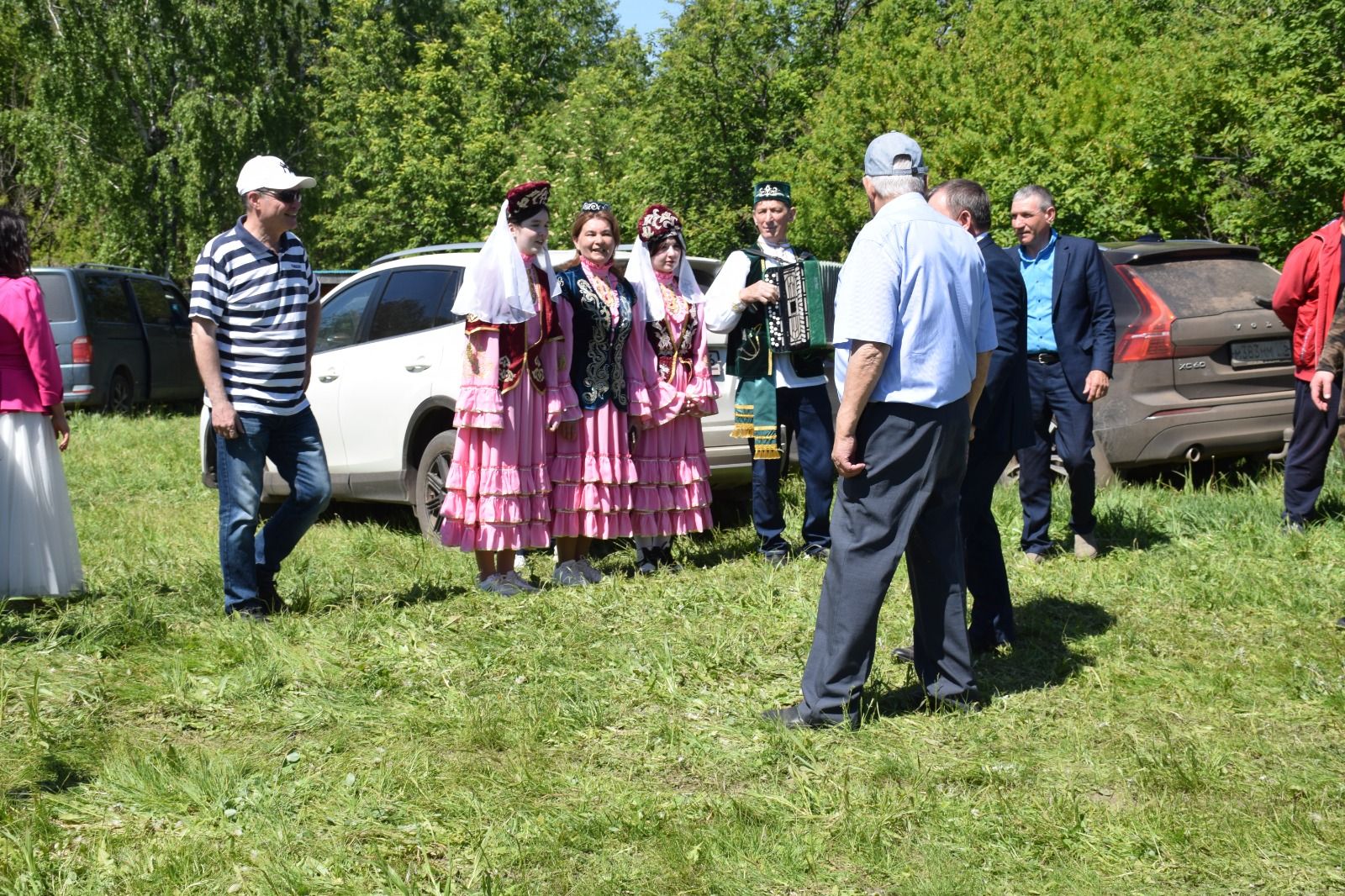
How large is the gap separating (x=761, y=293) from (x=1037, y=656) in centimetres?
254

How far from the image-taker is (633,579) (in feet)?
23.7

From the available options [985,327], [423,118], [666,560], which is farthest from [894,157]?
[423,118]

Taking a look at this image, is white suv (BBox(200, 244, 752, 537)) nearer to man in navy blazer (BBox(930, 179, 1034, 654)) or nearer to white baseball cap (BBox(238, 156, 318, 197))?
white baseball cap (BBox(238, 156, 318, 197))

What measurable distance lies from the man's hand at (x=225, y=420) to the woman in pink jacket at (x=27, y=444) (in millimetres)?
1136

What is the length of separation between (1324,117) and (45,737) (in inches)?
410

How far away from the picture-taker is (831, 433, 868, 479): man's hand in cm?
457

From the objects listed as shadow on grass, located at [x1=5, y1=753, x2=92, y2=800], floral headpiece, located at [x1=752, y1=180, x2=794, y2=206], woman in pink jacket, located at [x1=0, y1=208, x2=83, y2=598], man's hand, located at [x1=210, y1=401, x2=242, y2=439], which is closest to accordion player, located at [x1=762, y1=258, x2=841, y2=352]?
floral headpiece, located at [x1=752, y1=180, x2=794, y2=206]

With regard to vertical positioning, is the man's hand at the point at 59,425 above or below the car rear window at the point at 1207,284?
below

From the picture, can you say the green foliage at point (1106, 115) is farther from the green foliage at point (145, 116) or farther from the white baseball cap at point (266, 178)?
the green foliage at point (145, 116)

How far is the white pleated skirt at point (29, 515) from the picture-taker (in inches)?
260

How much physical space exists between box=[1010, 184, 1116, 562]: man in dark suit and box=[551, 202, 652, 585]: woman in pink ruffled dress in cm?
211

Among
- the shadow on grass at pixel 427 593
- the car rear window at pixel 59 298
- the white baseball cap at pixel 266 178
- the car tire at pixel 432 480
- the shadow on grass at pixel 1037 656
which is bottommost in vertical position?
the shadow on grass at pixel 1037 656

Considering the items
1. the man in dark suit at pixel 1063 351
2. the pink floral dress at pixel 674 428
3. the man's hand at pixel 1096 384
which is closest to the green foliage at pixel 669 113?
the man in dark suit at pixel 1063 351

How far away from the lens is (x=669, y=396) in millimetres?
7352
